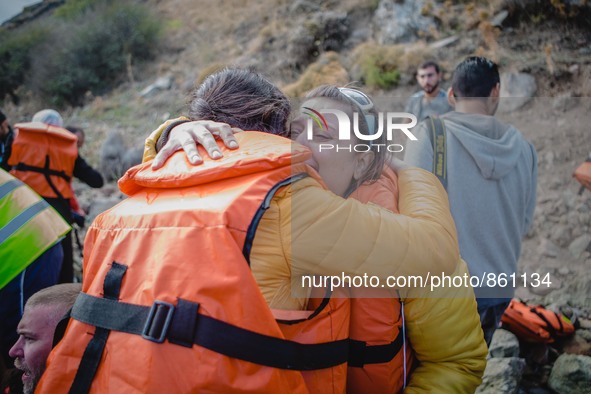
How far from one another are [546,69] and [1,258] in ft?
27.1

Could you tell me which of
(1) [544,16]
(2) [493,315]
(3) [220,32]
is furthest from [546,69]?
(3) [220,32]

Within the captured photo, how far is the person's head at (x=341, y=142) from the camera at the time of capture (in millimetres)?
1683

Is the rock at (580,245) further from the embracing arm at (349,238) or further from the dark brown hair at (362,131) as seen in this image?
the embracing arm at (349,238)

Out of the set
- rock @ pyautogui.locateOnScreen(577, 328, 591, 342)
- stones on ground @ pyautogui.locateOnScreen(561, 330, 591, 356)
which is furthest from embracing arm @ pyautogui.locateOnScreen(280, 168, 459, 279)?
rock @ pyautogui.locateOnScreen(577, 328, 591, 342)

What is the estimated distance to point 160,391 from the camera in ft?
3.57

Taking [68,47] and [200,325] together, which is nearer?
[200,325]

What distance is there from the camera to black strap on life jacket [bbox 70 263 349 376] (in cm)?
111

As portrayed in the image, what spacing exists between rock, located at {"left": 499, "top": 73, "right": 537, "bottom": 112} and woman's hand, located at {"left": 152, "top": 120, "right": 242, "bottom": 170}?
7.00 m

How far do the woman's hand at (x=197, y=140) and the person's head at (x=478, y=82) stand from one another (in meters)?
1.88

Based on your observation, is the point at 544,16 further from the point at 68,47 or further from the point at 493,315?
the point at 68,47

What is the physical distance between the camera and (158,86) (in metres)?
15.4

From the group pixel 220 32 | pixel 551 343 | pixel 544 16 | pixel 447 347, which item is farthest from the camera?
pixel 220 32

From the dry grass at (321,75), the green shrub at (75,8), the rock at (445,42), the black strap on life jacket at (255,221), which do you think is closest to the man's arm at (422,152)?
the black strap on life jacket at (255,221)

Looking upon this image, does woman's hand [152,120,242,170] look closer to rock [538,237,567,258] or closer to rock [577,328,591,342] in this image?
rock [577,328,591,342]
